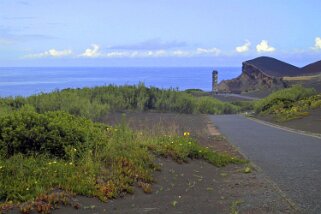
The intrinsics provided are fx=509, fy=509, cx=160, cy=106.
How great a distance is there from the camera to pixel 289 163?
391 inches

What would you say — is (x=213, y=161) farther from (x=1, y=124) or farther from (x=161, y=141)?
(x=1, y=124)

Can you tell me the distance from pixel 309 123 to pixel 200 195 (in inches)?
478

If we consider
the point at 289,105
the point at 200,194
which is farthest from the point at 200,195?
the point at 289,105

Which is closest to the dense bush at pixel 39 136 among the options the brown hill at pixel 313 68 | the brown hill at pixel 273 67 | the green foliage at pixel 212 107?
the green foliage at pixel 212 107

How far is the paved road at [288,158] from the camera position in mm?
7383

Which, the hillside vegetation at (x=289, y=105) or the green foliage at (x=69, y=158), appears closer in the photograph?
the green foliage at (x=69, y=158)

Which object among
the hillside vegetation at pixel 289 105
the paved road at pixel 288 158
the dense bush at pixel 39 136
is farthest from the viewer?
the hillside vegetation at pixel 289 105

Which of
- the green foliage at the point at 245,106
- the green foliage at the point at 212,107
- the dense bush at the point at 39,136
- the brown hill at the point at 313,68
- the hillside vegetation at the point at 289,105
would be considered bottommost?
the green foliage at the point at 245,106

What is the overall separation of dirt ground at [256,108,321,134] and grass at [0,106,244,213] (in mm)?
8169

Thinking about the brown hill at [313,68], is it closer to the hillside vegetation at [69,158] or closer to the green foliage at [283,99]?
the green foliage at [283,99]

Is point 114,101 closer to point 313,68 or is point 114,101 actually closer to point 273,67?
point 273,67

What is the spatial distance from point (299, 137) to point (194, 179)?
7.35m

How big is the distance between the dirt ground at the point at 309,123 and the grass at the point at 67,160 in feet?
26.8

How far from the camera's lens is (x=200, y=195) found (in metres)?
7.18
